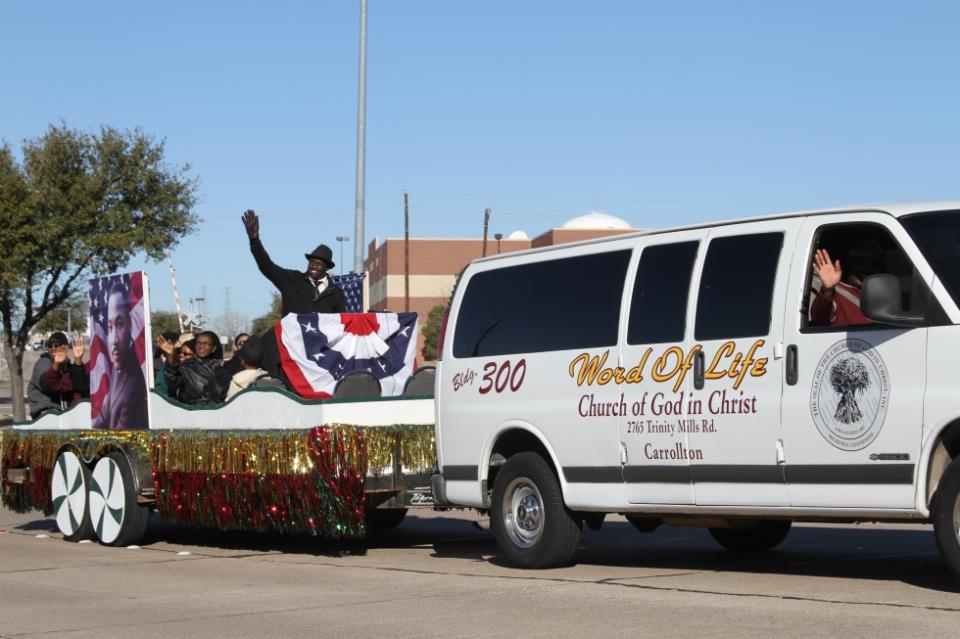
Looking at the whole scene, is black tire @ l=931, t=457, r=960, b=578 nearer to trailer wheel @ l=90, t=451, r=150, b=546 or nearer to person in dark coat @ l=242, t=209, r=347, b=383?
person in dark coat @ l=242, t=209, r=347, b=383

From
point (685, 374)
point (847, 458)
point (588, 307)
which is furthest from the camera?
point (588, 307)

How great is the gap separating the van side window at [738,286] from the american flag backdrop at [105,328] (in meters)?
5.97

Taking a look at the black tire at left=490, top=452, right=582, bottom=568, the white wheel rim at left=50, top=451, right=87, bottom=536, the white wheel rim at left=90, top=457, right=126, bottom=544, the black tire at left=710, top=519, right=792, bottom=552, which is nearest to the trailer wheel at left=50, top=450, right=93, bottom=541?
the white wheel rim at left=50, top=451, right=87, bottom=536

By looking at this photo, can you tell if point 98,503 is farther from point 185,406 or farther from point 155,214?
point 155,214

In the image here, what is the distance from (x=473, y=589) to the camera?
979 cm

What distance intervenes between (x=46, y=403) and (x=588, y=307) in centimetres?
738

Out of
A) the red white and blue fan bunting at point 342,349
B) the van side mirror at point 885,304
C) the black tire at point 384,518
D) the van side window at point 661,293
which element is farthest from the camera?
the black tire at point 384,518

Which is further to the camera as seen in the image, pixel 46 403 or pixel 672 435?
pixel 46 403

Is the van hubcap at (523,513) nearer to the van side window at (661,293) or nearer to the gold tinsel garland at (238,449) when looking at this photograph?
the gold tinsel garland at (238,449)

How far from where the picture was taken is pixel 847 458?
884 centimetres

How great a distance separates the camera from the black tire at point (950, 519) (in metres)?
8.34

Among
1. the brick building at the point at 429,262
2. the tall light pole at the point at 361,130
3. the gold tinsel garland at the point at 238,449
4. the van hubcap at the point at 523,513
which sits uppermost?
the brick building at the point at 429,262

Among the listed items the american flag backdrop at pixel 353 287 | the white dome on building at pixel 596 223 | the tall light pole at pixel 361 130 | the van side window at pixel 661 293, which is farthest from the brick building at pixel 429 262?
the van side window at pixel 661 293

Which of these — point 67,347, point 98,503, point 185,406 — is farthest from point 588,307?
point 67,347
